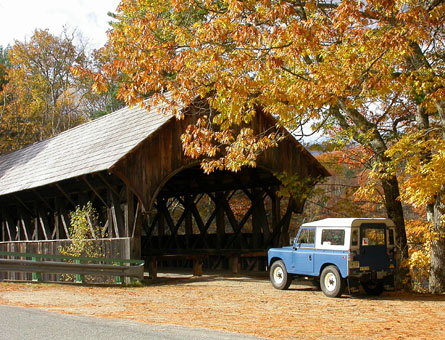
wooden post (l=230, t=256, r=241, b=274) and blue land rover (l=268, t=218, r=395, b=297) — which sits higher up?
blue land rover (l=268, t=218, r=395, b=297)

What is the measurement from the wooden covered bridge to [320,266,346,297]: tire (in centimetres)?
503

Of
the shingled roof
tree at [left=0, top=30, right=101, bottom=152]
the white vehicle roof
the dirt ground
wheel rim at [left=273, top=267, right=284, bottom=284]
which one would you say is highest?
tree at [left=0, top=30, right=101, bottom=152]

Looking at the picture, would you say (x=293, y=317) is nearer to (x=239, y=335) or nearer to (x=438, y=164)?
(x=239, y=335)

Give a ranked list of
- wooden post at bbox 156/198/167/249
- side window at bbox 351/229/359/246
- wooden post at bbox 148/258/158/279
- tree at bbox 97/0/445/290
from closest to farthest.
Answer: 1. tree at bbox 97/0/445/290
2. side window at bbox 351/229/359/246
3. wooden post at bbox 148/258/158/279
4. wooden post at bbox 156/198/167/249

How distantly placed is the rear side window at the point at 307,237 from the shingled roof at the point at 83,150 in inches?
193

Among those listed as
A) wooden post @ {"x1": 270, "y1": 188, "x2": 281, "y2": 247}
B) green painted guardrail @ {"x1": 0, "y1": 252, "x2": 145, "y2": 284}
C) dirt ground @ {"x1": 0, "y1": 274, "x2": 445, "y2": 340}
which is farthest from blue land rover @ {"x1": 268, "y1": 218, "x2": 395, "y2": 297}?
wooden post @ {"x1": 270, "y1": 188, "x2": 281, "y2": 247}

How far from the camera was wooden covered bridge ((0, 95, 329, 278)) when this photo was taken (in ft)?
52.0

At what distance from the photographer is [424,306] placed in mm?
11273

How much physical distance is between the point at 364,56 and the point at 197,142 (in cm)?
427

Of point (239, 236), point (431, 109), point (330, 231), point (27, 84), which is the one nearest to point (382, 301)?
point (330, 231)

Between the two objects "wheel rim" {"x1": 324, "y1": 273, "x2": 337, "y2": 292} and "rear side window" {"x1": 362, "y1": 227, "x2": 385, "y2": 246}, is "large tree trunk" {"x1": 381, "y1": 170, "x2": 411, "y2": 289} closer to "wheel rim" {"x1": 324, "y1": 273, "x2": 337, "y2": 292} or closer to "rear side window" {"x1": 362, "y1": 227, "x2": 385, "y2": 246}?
"rear side window" {"x1": 362, "y1": 227, "x2": 385, "y2": 246}

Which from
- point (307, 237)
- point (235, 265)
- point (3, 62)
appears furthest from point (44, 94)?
point (307, 237)

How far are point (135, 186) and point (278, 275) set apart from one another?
15.7 feet

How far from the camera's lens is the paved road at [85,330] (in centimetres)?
653
